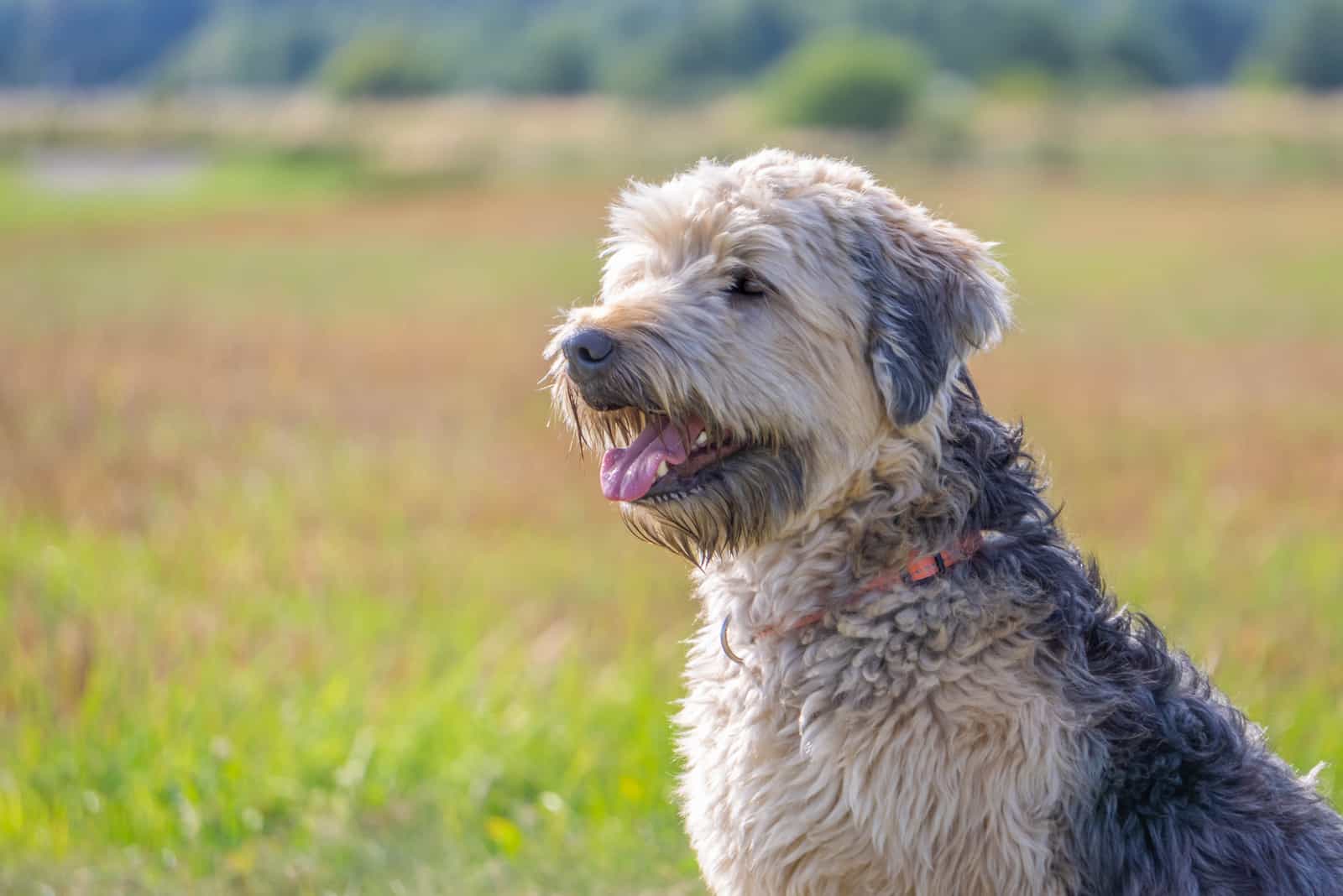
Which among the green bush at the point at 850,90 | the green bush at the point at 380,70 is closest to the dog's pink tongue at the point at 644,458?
the green bush at the point at 850,90

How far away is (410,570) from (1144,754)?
6.63m

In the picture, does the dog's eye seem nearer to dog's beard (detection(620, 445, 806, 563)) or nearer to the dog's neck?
dog's beard (detection(620, 445, 806, 563))

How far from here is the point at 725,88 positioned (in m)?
78.5

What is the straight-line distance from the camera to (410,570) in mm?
9500

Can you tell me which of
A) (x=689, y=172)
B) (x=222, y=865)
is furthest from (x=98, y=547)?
(x=689, y=172)

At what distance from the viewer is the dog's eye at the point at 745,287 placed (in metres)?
3.97

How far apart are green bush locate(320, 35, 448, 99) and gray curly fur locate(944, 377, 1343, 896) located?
68.5 metres

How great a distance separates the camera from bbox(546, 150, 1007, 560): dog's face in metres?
3.82

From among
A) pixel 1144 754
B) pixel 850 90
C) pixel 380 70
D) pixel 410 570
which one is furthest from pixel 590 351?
pixel 380 70

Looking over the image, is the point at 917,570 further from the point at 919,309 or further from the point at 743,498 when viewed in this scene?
the point at 919,309

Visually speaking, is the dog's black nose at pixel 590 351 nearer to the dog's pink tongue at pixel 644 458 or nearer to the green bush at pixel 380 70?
the dog's pink tongue at pixel 644 458

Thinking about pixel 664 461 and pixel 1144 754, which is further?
pixel 664 461

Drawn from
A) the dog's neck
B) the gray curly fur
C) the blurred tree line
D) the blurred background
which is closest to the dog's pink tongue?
the dog's neck

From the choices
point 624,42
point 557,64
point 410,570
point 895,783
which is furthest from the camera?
point 624,42
